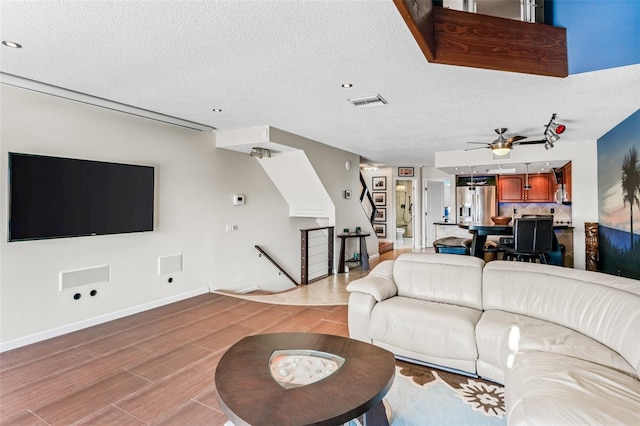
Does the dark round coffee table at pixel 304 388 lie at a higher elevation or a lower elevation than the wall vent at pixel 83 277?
lower

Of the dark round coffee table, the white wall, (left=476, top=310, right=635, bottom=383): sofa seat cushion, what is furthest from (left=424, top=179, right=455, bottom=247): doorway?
the dark round coffee table

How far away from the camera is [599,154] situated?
5.11 metres

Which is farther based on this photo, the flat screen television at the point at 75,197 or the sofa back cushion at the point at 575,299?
the flat screen television at the point at 75,197

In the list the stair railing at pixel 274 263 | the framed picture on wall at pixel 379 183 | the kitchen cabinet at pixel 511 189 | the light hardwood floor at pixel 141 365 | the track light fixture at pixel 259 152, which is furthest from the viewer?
the framed picture on wall at pixel 379 183

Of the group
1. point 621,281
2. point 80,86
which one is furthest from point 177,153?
point 621,281

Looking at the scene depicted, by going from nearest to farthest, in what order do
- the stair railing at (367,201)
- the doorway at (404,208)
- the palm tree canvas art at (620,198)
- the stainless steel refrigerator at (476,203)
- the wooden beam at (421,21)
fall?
the wooden beam at (421,21)
the palm tree canvas art at (620,198)
the stainless steel refrigerator at (476,203)
the stair railing at (367,201)
the doorway at (404,208)

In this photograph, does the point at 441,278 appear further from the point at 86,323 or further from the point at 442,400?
the point at 86,323

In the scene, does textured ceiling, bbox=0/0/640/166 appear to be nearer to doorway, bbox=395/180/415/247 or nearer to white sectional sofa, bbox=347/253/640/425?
white sectional sofa, bbox=347/253/640/425

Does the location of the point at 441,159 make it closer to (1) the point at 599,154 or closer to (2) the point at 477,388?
(1) the point at 599,154

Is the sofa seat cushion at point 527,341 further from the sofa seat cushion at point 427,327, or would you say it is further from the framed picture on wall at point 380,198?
the framed picture on wall at point 380,198

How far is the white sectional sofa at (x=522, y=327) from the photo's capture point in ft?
5.07

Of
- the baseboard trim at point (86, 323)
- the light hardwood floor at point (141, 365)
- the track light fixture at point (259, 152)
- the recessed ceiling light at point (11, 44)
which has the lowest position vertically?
the light hardwood floor at point (141, 365)

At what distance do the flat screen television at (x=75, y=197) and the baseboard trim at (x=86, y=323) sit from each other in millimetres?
983

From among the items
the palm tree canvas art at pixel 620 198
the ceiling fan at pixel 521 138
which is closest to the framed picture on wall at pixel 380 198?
the ceiling fan at pixel 521 138
